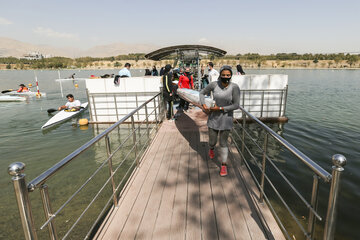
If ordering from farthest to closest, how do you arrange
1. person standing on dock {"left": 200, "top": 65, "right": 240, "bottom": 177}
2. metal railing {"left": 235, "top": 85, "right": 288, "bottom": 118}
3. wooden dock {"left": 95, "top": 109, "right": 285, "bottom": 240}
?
metal railing {"left": 235, "top": 85, "right": 288, "bottom": 118}, person standing on dock {"left": 200, "top": 65, "right": 240, "bottom": 177}, wooden dock {"left": 95, "top": 109, "right": 285, "bottom": 240}

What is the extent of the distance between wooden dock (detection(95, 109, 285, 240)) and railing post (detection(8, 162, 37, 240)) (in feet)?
4.35

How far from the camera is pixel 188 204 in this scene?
10.7ft

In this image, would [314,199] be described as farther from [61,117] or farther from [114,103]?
[61,117]

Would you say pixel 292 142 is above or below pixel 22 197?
below

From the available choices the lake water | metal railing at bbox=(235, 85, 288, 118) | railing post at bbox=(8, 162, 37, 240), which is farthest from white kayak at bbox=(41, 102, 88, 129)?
railing post at bbox=(8, 162, 37, 240)

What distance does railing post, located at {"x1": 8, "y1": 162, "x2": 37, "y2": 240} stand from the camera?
142 centimetres

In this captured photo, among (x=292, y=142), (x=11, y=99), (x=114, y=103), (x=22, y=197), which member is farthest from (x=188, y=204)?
(x=11, y=99)

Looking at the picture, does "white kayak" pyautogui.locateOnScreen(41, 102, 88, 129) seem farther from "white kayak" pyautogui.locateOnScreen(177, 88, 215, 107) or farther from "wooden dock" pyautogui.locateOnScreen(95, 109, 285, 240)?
"wooden dock" pyautogui.locateOnScreen(95, 109, 285, 240)

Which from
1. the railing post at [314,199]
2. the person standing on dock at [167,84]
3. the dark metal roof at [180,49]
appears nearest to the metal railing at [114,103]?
the person standing on dock at [167,84]

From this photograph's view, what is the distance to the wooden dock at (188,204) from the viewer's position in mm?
2709

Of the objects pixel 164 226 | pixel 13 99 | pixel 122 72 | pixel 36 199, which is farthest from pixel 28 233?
pixel 13 99

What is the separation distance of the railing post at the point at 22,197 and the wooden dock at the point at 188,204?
132cm

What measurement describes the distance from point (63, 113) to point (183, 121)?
7.96m

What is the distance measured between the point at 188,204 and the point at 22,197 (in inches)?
90.0
